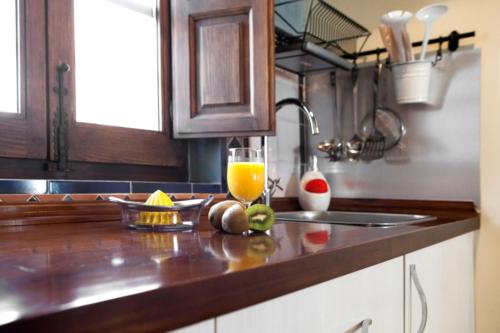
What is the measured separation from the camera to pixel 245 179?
3.89 feet

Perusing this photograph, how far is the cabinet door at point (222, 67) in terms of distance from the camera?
1338mm

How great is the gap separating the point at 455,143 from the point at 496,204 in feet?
0.88

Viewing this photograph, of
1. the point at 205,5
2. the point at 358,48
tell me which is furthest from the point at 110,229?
the point at 358,48

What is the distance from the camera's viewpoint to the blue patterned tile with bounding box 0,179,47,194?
109 cm

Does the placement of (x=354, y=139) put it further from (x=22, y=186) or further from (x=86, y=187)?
(x=22, y=186)

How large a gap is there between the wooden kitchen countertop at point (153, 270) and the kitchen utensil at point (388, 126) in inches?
36.1

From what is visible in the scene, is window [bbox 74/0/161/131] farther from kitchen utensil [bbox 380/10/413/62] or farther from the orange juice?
kitchen utensil [bbox 380/10/413/62]

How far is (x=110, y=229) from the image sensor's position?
39.8 inches

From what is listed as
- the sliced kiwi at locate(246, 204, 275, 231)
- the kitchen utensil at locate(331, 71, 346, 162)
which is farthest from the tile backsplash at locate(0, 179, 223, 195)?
the kitchen utensil at locate(331, 71, 346, 162)

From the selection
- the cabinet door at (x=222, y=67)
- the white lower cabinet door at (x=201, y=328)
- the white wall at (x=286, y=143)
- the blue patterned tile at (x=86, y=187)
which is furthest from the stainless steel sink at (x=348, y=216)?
the white lower cabinet door at (x=201, y=328)

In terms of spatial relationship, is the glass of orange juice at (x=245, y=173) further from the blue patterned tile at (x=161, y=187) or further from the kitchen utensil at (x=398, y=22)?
the kitchen utensil at (x=398, y=22)

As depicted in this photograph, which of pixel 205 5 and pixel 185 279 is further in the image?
pixel 205 5

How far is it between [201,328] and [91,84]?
1.03 m

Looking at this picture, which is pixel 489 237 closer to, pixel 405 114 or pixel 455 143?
pixel 455 143
